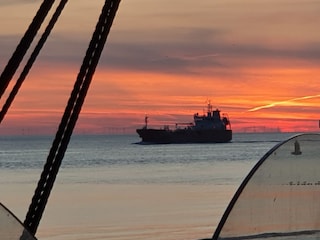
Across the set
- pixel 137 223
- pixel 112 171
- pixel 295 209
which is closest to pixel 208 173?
pixel 112 171

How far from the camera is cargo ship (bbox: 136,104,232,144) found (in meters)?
89.1

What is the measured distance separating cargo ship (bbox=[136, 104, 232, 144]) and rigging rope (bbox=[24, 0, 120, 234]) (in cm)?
8536

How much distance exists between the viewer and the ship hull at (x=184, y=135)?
90.4 meters

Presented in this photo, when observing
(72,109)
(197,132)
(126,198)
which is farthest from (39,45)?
(197,132)

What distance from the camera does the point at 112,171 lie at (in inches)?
2140

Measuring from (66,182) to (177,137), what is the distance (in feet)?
156

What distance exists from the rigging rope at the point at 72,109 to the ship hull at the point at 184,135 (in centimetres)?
8685

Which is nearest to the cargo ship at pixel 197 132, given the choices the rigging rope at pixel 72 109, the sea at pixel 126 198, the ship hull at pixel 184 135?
the ship hull at pixel 184 135

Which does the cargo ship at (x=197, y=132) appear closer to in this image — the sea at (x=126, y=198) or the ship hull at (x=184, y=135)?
the ship hull at (x=184, y=135)

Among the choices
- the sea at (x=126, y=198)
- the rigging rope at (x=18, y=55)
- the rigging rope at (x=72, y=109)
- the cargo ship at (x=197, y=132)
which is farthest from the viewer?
the cargo ship at (x=197, y=132)

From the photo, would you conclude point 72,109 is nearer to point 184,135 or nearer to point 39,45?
point 39,45

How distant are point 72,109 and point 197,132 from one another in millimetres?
87976

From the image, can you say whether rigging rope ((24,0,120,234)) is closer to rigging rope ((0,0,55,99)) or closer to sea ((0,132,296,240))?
rigging rope ((0,0,55,99))

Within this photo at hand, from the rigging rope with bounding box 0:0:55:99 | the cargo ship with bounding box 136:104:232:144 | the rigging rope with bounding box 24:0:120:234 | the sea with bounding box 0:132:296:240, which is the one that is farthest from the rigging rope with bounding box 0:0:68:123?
the cargo ship with bounding box 136:104:232:144
